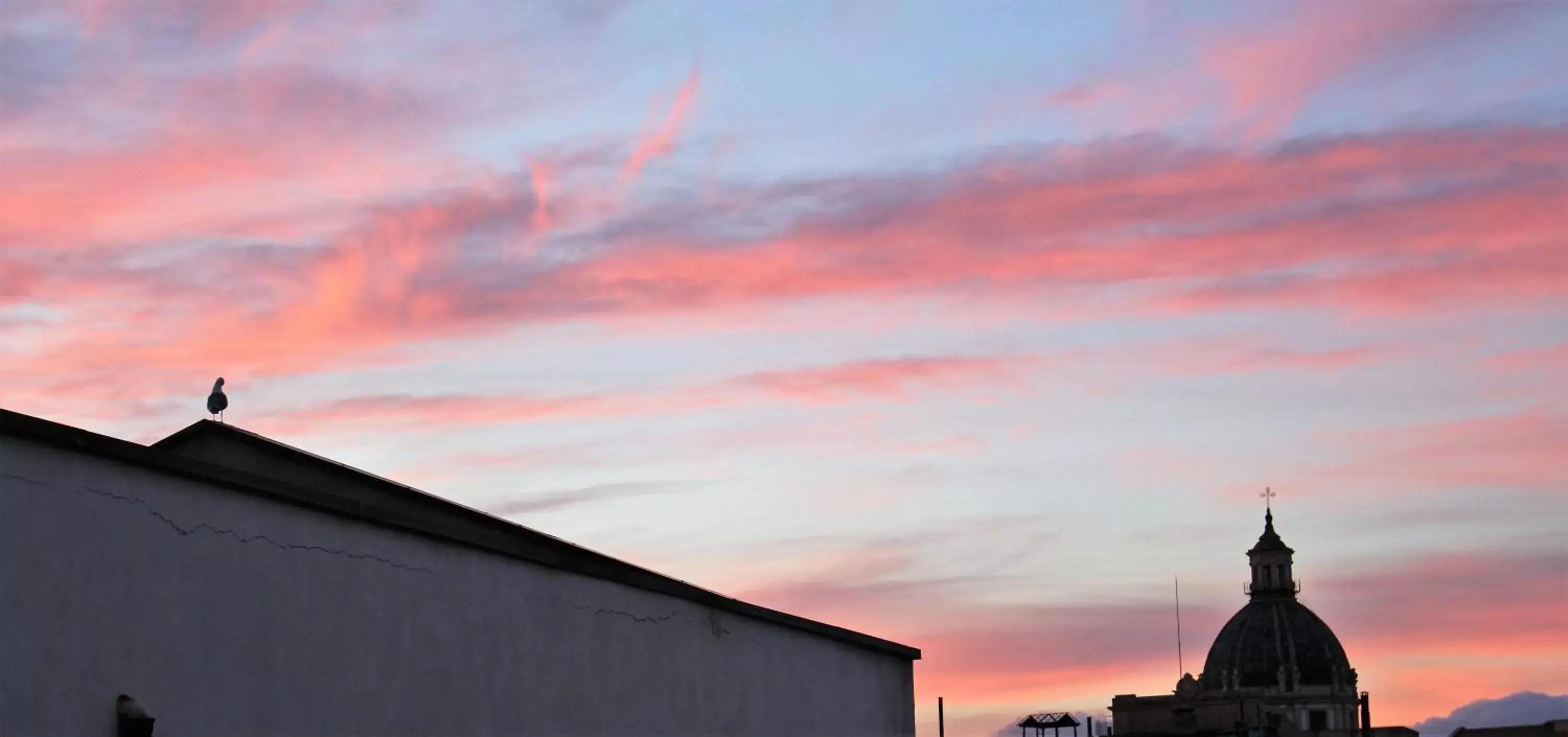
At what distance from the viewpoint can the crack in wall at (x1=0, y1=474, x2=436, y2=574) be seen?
1652cm

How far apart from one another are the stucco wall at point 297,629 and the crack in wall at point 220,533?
2cm

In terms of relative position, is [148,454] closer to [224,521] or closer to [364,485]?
[224,521]

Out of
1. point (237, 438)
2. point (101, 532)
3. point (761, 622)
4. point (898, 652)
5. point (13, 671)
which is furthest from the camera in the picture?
point (898, 652)

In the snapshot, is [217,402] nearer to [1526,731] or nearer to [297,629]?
[297,629]

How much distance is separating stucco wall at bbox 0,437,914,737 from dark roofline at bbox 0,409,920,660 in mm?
116

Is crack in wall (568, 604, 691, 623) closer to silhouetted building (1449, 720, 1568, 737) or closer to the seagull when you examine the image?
the seagull

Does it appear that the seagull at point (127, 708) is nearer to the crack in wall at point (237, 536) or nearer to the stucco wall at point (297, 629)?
the stucco wall at point (297, 629)

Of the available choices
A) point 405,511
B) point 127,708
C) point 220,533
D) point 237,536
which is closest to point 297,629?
point 237,536

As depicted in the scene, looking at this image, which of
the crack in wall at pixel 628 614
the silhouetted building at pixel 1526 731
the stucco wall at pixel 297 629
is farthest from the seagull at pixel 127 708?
the silhouetted building at pixel 1526 731

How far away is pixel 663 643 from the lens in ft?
85.7

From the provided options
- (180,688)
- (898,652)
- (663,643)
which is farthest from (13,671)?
(898,652)

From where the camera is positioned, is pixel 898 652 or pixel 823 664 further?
pixel 898 652

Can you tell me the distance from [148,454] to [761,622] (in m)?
13.3

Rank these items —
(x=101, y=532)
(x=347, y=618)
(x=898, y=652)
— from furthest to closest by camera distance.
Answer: (x=898, y=652) < (x=347, y=618) < (x=101, y=532)
